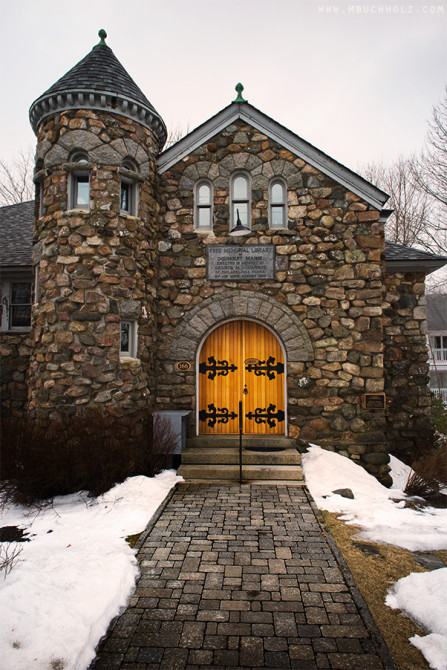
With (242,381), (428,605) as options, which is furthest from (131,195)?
(428,605)

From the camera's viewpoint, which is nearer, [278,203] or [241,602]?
[241,602]

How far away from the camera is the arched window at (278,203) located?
8.45 m

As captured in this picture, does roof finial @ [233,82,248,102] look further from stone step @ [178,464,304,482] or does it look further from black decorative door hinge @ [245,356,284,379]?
stone step @ [178,464,304,482]

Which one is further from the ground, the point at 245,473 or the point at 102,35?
the point at 102,35

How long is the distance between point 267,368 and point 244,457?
1.96m

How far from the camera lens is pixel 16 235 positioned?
11070 mm

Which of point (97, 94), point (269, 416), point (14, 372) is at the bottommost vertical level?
point (269, 416)

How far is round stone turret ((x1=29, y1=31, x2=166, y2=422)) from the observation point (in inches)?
293

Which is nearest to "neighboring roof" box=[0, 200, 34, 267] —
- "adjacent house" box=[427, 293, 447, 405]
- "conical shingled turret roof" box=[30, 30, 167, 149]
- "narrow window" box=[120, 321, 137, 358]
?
"conical shingled turret roof" box=[30, 30, 167, 149]

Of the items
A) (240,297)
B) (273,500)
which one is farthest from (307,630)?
(240,297)

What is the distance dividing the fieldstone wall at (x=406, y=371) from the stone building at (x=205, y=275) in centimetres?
139

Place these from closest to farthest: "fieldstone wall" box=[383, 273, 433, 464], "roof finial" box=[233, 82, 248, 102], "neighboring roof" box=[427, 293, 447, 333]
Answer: "roof finial" box=[233, 82, 248, 102] → "fieldstone wall" box=[383, 273, 433, 464] → "neighboring roof" box=[427, 293, 447, 333]

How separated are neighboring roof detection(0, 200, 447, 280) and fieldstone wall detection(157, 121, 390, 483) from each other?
146 centimetres

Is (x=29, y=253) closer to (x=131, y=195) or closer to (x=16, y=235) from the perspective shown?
(x=16, y=235)
